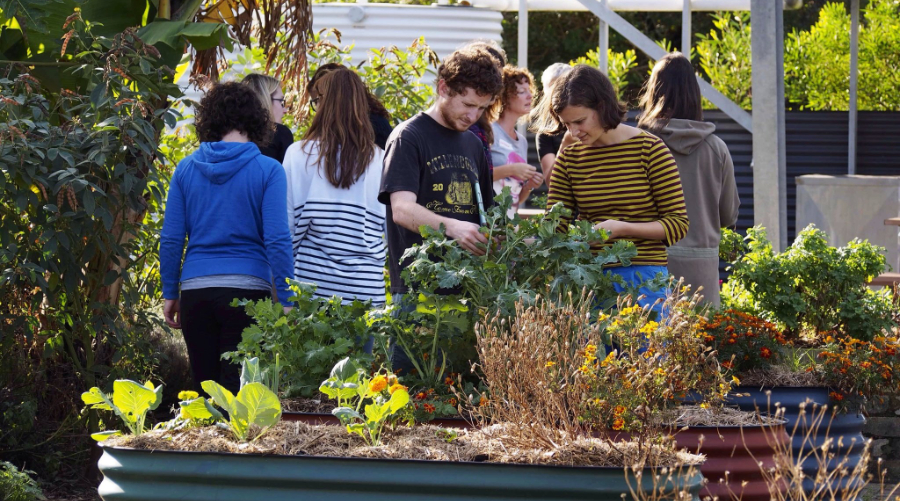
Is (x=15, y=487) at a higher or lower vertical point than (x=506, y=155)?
lower

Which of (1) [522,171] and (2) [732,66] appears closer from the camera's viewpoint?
(1) [522,171]

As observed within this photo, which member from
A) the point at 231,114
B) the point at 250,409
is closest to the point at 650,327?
the point at 250,409

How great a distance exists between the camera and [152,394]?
2783mm

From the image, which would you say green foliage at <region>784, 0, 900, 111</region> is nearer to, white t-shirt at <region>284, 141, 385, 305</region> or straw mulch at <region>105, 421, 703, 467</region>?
white t-shirt at <region>284, 141, 385, 305</region>

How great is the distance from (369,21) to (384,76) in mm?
3711

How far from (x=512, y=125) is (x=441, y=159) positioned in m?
1.68

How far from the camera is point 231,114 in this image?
420 cm

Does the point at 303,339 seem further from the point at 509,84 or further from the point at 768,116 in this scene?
the point at 768,116

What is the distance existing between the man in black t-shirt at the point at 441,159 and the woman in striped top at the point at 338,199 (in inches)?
18.5

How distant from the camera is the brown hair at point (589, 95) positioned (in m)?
3.83

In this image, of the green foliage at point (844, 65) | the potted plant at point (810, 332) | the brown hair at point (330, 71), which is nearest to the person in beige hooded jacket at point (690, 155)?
the potted plant at point (810, 332)

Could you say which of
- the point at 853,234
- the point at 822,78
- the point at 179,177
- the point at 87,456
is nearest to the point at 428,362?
the point at 179,177

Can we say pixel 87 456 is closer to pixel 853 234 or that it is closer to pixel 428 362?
pixel 428 362

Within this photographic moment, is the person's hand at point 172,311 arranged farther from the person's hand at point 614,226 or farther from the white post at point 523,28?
the white post at point 523,28
